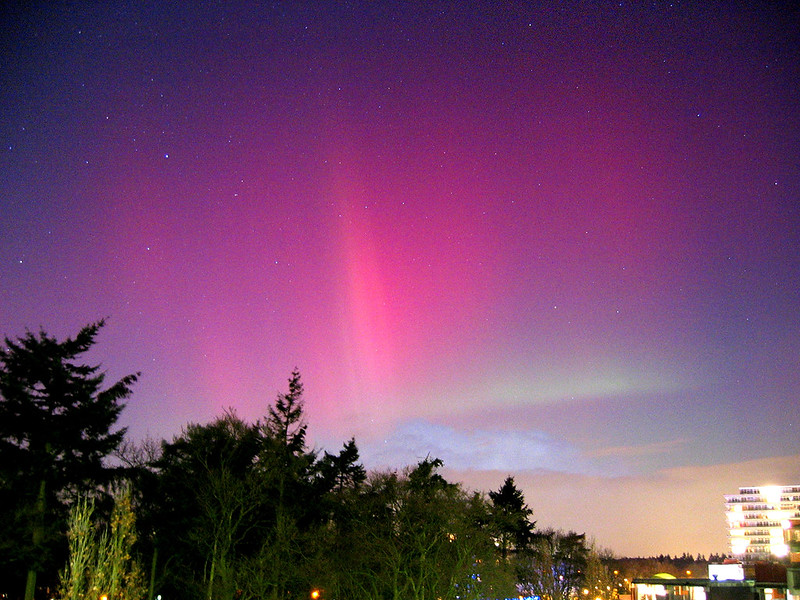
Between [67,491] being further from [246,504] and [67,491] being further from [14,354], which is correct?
[246,504]

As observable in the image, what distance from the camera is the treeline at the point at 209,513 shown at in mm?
35938

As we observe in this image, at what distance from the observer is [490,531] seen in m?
46.5

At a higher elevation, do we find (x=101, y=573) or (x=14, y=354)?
(x=14, y=354)

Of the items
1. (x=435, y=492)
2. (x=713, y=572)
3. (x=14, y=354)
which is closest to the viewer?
(x=14, y=354)

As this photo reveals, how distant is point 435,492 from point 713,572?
60.5 metres

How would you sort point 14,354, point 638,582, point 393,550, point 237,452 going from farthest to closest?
point 638,582
point 237,452
point 393,550
point 14,354

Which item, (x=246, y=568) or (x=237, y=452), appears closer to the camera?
(x=246, y=568)

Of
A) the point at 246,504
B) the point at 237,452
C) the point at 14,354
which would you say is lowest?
the point at 246,504

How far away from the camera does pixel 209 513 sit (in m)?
43.3

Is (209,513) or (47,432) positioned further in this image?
(209,513)

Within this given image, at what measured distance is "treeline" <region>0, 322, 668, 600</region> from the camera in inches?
1415

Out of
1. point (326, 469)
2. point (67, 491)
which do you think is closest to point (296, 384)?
point (326, 469)

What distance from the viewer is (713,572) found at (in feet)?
283

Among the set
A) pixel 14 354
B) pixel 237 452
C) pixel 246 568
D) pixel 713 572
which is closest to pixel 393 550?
pixel 246 568
